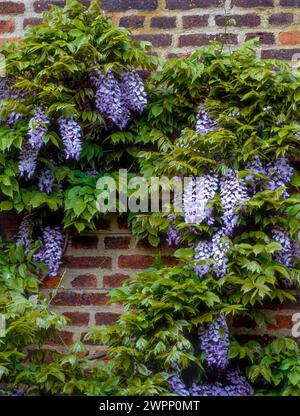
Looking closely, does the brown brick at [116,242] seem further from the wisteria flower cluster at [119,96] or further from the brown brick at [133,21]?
the brown brick at [133,21]

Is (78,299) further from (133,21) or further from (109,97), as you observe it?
(133,21)

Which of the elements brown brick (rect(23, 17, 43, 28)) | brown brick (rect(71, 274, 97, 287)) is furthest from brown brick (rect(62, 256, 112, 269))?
brown brick (rect(23, 17, 43, 28))

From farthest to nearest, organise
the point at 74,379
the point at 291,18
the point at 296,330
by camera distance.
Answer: the point at 291,18
the point at 296,330
the point at 74,379

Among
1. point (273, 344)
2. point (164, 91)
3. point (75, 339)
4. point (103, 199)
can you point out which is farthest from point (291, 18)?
point (75, 339)

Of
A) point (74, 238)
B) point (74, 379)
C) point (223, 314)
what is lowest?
point (74, 379)

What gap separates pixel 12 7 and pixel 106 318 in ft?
4.12

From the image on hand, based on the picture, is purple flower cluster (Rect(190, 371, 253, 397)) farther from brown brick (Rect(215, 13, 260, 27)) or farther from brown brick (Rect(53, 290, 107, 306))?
brown brick (Rect(215, 13, 260, 27))

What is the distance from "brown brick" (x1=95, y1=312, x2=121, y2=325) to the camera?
10.0ft

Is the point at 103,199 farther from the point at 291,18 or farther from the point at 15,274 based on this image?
the point at 291,18

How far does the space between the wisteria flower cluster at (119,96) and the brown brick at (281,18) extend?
1.82 feet

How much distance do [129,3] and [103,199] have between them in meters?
0.80

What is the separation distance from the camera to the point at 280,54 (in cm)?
320

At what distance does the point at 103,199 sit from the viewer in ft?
9.95

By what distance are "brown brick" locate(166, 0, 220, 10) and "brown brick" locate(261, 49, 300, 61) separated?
0.27 metres
